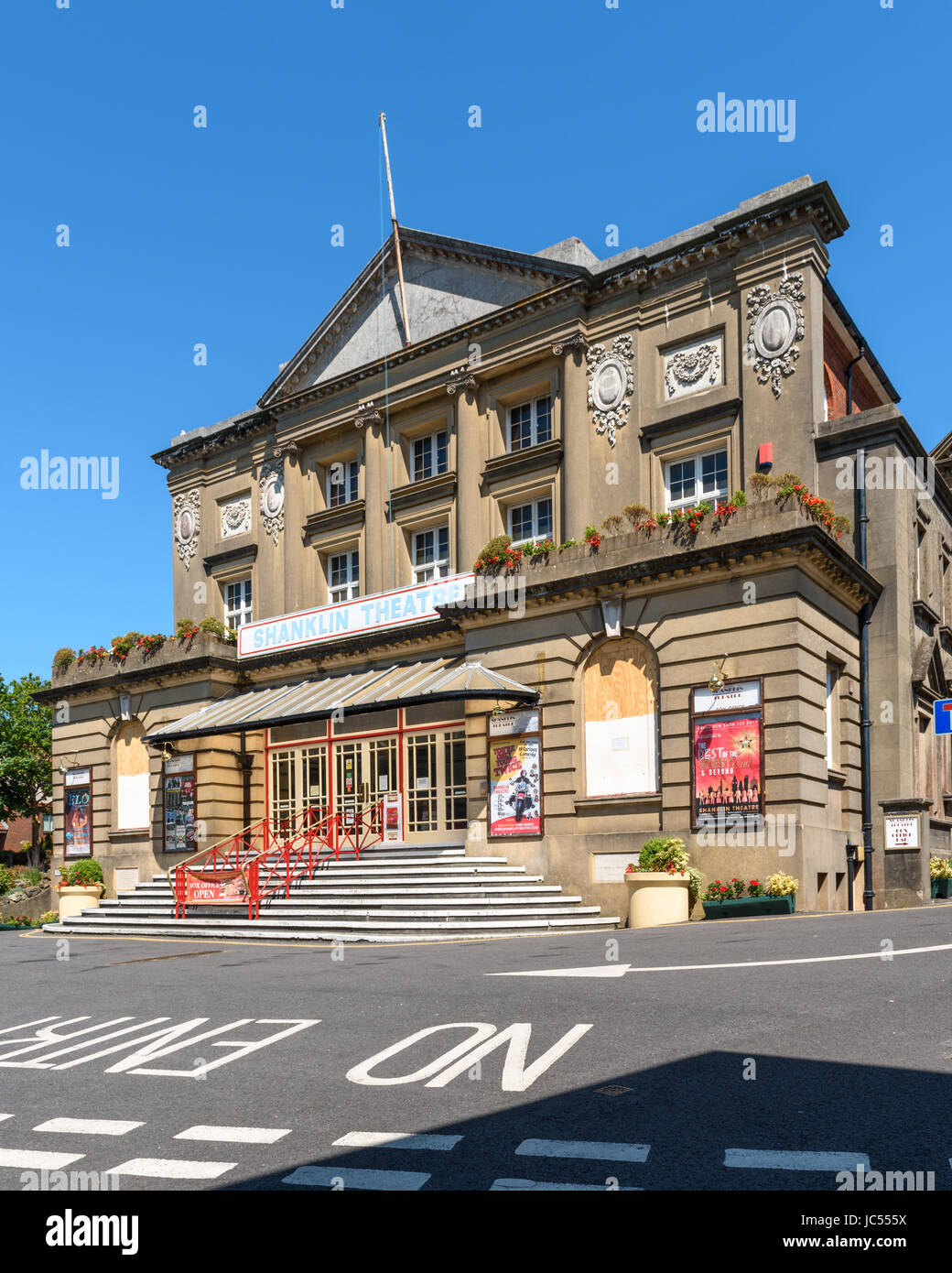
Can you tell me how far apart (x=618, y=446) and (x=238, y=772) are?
14.8 meters

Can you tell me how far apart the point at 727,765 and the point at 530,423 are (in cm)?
1277

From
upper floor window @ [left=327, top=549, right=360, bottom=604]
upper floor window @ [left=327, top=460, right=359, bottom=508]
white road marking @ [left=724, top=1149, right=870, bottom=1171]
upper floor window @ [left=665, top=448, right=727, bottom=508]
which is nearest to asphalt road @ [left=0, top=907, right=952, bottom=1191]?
white road marking @ [left=724, top=1149, right=870, bottom=1171]

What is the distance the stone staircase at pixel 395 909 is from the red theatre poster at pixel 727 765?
10.1 feet

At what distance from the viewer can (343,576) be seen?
1380 inches

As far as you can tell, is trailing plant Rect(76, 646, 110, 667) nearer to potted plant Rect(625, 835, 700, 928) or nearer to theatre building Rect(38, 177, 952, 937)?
theatre building Rect(38, 177, 952, 937)

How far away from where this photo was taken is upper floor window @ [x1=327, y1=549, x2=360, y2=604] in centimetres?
3469

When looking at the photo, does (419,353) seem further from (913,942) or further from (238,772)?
(913,942)

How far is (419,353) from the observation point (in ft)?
105

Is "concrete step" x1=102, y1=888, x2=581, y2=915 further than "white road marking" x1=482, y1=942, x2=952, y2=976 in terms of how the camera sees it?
Yes

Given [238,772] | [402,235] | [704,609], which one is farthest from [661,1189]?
[402,235]

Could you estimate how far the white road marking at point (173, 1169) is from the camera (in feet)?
19.9

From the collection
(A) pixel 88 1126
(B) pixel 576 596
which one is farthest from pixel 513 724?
(A) pixel 88 1126

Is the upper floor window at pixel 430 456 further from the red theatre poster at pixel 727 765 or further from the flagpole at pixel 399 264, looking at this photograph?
the red theatre poster at pixel 727 765

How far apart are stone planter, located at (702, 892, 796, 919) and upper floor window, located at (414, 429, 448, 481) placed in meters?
16.5
